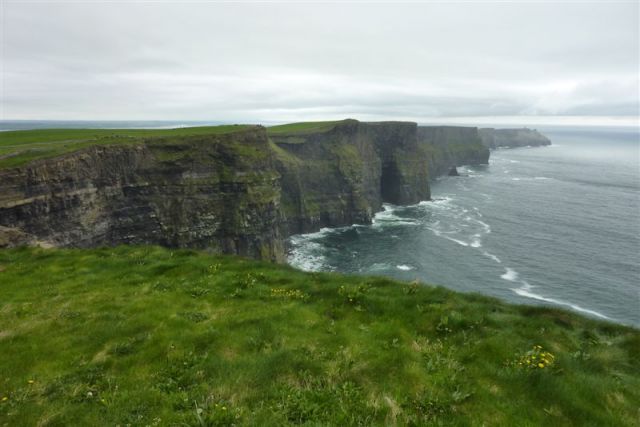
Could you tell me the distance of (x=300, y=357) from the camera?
9141 millimetres

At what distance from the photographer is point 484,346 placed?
31.8 ft

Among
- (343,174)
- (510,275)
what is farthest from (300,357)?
(343,174)

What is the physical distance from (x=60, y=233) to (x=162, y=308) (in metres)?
43.4

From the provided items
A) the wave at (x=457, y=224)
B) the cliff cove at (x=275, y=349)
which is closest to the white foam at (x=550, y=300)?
the wave at (x=457, y=224)

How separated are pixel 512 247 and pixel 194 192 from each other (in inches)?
2649

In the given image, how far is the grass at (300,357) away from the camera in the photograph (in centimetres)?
730

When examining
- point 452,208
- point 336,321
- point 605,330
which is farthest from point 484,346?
point 452,208

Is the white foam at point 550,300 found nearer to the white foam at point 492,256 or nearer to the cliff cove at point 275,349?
the white foam at point 492,256

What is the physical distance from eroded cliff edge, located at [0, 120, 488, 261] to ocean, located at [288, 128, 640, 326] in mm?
10788

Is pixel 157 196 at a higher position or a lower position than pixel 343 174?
higher

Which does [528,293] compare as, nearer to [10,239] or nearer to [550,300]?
[550,300]

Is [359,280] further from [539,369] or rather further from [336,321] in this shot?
[539,369]

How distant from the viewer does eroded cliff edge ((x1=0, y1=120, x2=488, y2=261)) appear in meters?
44.4

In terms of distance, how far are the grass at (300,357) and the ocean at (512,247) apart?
48.5m
